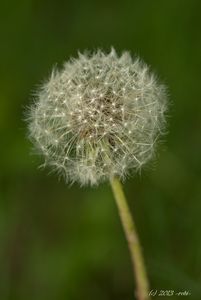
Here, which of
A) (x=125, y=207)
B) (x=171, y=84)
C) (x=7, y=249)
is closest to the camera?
(x=125, y=207)

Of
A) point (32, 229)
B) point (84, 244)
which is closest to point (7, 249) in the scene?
point (32, 229)

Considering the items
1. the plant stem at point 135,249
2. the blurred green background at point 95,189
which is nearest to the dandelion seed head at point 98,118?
the plant stem at point 135,249

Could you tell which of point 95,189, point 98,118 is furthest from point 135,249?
point 95,189

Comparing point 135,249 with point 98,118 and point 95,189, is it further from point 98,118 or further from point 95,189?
point 95,189

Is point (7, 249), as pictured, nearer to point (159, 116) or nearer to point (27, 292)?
point (27, 292)

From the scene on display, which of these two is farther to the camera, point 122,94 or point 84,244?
point 84,244

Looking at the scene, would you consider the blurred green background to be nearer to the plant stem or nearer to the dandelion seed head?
the dandelion seed head
